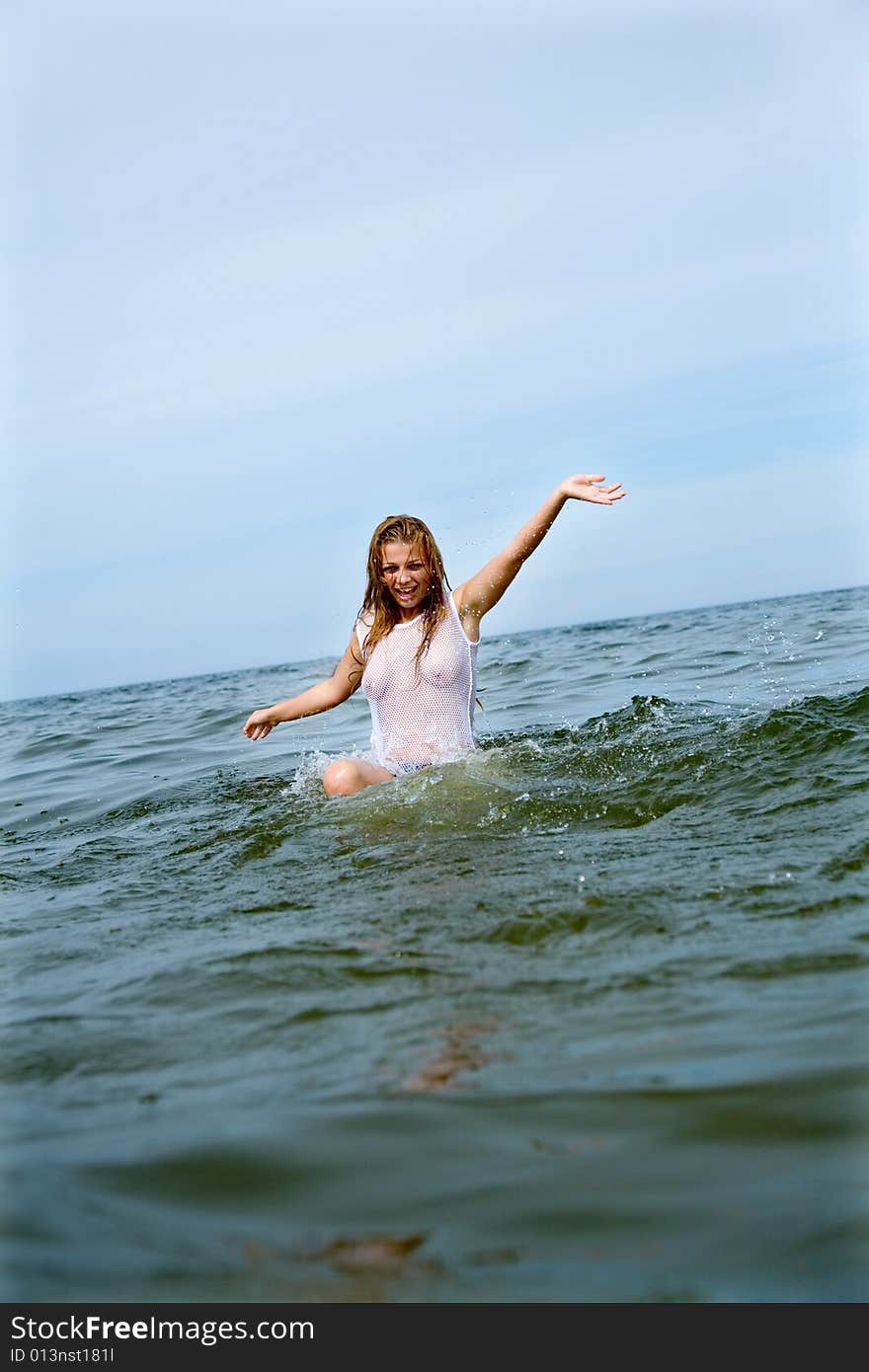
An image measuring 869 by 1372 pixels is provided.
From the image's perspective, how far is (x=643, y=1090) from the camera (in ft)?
8.87

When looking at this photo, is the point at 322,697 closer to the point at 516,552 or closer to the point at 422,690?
the point at 422,690

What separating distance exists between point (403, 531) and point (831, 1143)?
4738mm

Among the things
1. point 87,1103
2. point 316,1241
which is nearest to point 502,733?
point 87,1103

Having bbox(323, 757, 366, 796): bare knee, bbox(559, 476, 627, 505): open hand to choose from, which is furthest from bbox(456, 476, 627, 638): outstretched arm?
bbox(323, 757, 366, 796): bare knee

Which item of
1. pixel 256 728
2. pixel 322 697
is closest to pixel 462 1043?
pixel 322 697

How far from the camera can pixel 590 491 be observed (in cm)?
648

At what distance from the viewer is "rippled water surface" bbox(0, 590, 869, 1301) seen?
226cm

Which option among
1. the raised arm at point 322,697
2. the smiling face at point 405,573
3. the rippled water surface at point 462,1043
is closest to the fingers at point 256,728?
the raised arm at point 322,697

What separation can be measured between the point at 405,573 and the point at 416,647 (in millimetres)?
464

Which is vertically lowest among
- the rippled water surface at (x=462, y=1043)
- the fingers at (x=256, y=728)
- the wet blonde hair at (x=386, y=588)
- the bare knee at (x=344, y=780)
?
the rippled water surface at (x=462, y=1043)

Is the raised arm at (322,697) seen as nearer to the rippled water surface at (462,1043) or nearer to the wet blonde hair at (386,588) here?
the wet blonde hair at (386,588)

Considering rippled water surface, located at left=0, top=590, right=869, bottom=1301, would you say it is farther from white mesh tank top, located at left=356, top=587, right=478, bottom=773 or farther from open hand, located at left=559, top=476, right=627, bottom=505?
open hand, located at left=559, top=476, right=627, bottom=505

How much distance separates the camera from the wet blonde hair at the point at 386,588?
6688 mm
